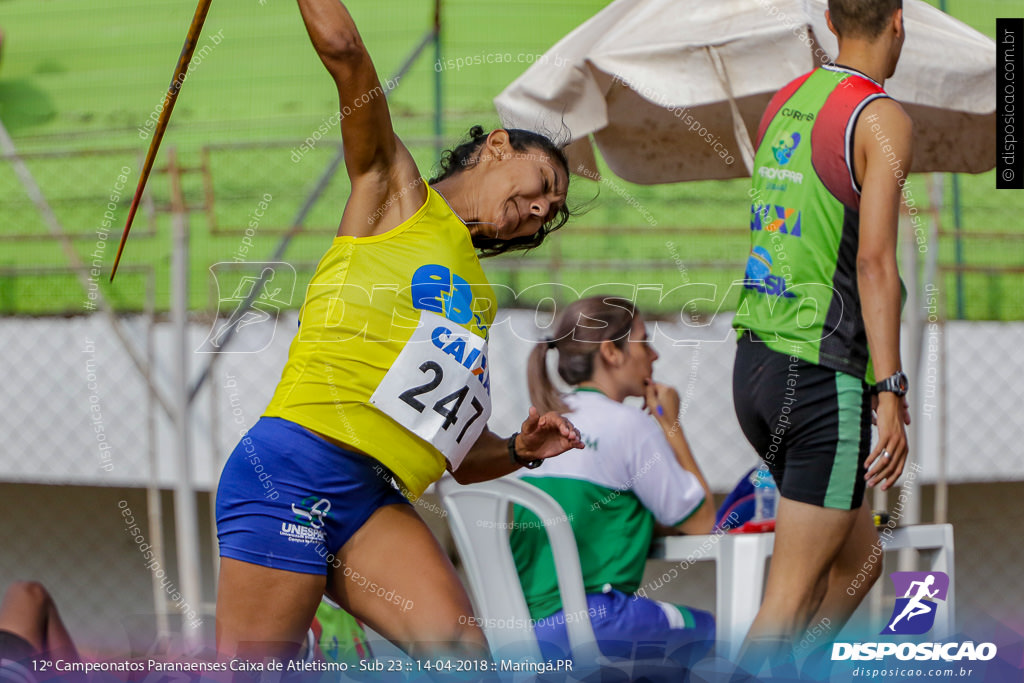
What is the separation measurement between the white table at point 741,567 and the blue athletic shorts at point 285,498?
1017 millimetres

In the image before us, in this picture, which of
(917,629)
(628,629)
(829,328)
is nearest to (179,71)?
(829,328)

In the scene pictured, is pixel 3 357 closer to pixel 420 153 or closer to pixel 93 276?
pixel 93 276

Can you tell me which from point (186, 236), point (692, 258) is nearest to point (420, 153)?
point (186, 236)

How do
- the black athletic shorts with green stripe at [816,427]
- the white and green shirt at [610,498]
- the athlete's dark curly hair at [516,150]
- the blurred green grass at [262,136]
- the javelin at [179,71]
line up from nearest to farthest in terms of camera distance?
the javelin at [179,71]
the athlete's dark curly hair at [516,150]
the black athletic shorts with green stripe at [816,427]
the white and green shirt at [610,498]
the blurred green grass at [262,136]

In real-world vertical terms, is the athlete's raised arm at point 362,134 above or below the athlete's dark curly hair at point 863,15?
below

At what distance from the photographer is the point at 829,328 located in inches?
82.0

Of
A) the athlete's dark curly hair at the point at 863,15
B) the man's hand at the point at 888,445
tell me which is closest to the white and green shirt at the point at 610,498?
the man's hand at the point at 888,445

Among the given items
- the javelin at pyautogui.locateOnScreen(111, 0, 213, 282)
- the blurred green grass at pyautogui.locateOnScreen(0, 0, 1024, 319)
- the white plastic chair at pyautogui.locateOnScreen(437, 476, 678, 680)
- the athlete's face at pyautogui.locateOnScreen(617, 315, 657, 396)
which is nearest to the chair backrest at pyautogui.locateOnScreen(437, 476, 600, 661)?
the white plastic chair at pyautogui.locateOnScreen(437, 476, 678, 680)

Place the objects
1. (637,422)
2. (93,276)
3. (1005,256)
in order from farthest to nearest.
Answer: (1005,256), (93,276), (637,422)

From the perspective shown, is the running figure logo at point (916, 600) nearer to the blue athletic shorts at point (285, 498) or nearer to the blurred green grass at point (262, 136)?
the blue athletic shorts at point (285, 498)

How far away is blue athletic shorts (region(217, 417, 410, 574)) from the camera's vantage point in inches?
65.7

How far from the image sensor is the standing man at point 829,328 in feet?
6.49

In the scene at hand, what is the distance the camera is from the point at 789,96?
7.43 feet

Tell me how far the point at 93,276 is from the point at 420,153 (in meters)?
1.50
